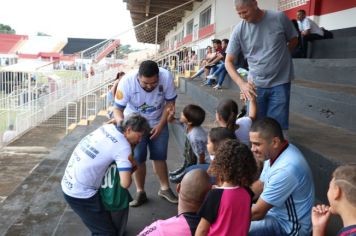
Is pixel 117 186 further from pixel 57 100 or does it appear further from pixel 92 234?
pixel 57 100

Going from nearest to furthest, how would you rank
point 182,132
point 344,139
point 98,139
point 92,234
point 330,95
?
point 98,139 → point 92,234 → point 344,139 → point 330,95 → point 182,132

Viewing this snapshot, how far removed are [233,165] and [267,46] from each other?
1.76 meters

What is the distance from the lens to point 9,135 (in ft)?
47.4

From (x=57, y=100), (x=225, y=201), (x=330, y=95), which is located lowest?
(x=57, y=100)

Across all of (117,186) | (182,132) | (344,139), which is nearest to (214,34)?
(182,132)

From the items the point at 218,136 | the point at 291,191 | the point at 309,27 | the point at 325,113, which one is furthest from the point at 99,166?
the point at 309,27

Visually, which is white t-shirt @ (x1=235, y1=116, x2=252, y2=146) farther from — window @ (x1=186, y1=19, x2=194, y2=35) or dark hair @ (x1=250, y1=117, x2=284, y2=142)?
window @ (x1=186, y1=19, x2=194, y2=35)

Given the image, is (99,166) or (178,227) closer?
(178,227)

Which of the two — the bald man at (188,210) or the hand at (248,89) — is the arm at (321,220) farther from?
the hand at (248,89)

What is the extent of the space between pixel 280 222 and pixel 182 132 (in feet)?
10.6

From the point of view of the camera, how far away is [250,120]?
3598mm

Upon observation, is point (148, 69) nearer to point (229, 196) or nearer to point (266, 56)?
point (266, 56)

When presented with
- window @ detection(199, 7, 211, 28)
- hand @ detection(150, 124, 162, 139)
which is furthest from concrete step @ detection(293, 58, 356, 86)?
window @ detection(199, 7, 211, 28)

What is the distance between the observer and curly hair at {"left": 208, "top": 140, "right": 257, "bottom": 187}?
6.96 feet
